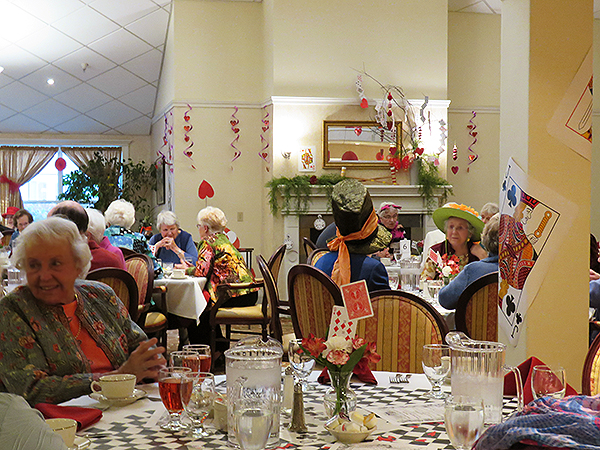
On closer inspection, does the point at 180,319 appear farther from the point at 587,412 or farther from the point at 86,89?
the point at 86,89

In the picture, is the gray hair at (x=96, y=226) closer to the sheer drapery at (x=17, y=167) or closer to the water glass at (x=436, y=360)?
the water glass at (x=436, y=360)

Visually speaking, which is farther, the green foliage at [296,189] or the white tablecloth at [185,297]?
the green foliage at [296,189]

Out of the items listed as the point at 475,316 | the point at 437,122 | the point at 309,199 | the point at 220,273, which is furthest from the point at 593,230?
the point at 475,316

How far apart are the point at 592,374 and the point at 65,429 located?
146 cm

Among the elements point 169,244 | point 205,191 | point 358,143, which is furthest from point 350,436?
point 205,191

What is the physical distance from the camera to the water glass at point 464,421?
1.22 meters

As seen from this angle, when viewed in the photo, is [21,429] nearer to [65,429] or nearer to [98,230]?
[65,429]

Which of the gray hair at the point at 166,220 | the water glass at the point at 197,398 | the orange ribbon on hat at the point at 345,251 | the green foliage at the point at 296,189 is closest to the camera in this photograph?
the water glass at the point at 197,398

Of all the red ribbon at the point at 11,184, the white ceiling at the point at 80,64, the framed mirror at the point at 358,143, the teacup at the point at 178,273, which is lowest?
the teacup at the point at 178,273

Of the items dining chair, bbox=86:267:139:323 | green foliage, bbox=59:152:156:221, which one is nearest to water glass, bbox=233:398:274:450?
dining chair, bbox=86:267:139:323

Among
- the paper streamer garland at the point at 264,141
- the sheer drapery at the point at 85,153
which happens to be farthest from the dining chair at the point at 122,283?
the sheer drapery at the point at 85,153

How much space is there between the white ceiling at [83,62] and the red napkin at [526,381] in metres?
8.46

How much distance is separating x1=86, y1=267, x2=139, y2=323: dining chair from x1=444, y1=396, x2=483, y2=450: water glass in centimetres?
306

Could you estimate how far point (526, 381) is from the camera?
69.0 inches
